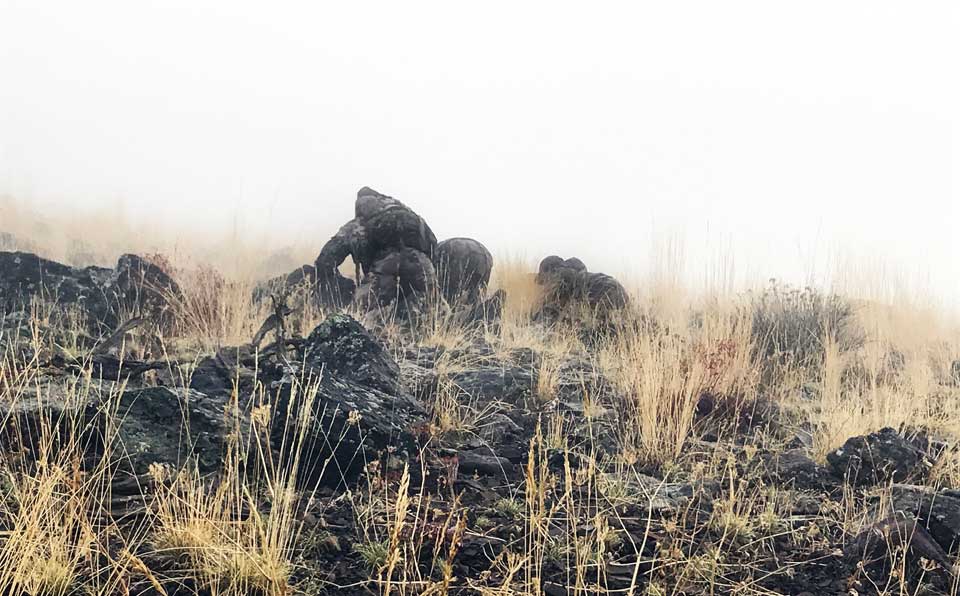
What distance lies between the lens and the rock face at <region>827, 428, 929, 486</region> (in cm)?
420

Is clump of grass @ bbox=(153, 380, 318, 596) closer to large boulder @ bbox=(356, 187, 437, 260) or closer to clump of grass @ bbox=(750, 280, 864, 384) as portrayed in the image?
clump of grass @ bbox=(750, 280, 864, 384)

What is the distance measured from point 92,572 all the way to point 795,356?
7041 mm

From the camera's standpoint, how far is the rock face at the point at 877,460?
4195 mm

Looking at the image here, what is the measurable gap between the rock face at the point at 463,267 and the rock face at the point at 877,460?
213 inches

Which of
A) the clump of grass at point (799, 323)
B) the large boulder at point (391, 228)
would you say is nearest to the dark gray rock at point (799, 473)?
the clump of grass at point (799, 323)

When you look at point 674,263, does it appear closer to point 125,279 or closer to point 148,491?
point 125,279

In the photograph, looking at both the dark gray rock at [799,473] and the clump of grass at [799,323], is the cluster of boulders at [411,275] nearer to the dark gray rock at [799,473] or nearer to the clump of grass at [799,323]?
the clump of grass at [799,323]

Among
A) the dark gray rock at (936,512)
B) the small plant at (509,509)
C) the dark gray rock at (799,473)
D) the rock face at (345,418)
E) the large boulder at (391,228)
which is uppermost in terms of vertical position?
the large boulder at (391,228)

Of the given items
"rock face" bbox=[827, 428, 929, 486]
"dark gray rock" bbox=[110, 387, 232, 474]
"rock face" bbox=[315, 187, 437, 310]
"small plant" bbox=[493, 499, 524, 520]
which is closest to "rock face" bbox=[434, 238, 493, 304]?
"rock face" bbox=[315, 187, 437, 310]

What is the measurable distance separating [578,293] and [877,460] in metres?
5.24

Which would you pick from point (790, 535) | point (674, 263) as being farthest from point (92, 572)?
point (674, 263)

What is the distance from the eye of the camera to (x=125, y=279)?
706 centimetres

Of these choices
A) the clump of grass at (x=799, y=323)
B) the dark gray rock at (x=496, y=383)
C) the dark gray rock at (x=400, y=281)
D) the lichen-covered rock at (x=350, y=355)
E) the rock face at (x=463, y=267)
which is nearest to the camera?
the lichen-covered rock at (x=350, y=355)

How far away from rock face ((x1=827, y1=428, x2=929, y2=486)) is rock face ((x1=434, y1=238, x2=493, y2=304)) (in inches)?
213
